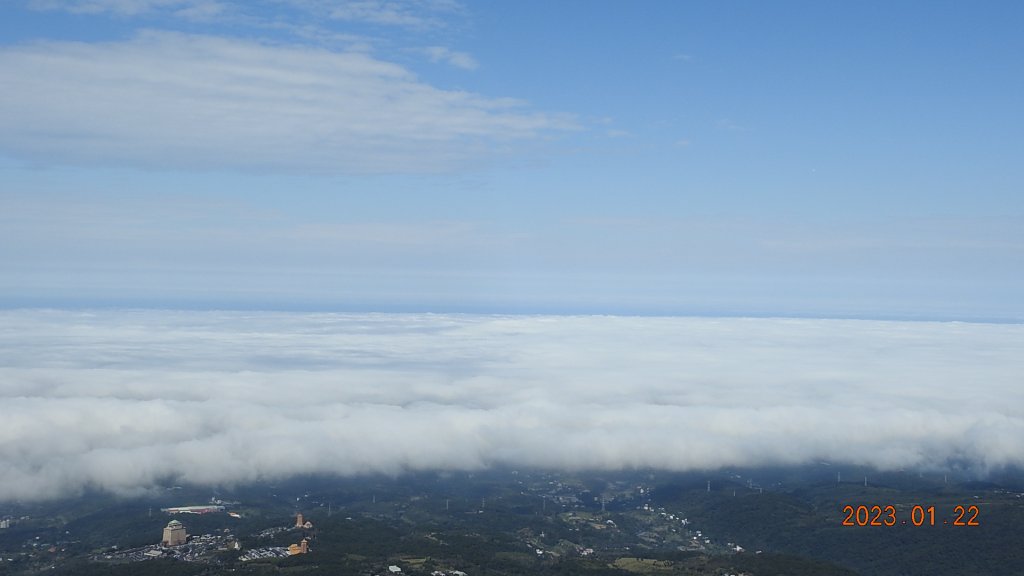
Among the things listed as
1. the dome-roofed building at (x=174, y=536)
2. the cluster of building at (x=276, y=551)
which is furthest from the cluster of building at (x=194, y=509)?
the cluster of building at (x=276, y=551)

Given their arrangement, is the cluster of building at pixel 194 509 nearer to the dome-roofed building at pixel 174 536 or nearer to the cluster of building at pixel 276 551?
the dome-roofed building at pixel 174 536
